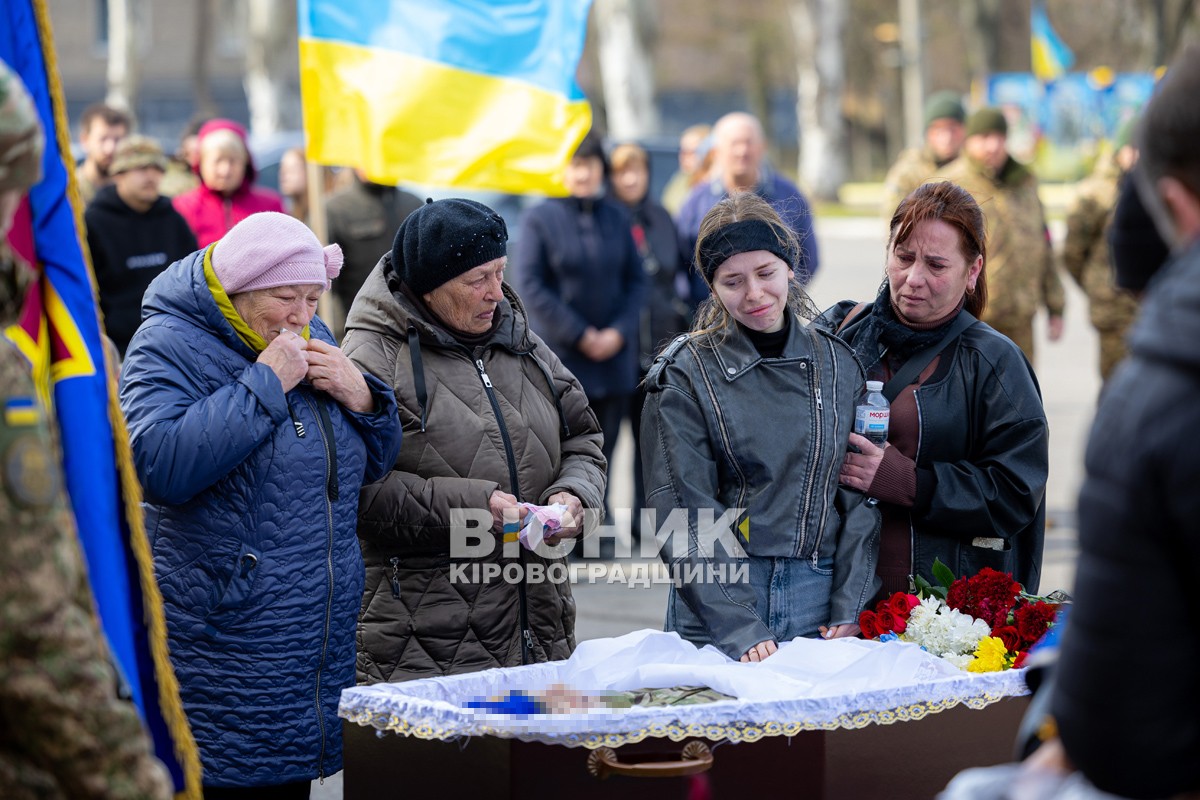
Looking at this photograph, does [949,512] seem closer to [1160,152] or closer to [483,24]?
[1160,152]

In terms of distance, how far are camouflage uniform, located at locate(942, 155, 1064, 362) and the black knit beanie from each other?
14.5ft

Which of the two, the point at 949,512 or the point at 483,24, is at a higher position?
the point at 483,24

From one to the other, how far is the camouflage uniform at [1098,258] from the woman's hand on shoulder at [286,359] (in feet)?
19.9

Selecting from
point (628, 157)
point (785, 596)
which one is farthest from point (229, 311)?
point (628, 157)

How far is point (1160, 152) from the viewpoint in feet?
6.28

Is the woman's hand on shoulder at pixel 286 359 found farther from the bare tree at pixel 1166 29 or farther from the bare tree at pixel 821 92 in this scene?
the bare tree at pixel 1166 29

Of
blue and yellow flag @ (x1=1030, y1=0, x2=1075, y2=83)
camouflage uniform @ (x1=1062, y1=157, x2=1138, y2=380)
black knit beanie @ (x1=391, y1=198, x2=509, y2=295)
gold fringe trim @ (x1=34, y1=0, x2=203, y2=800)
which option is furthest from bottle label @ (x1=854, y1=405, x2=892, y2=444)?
blue and yellow flag @ (x1=1030, y1=0, x2=1075, y2=83)

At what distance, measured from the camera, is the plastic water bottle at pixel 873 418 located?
12.5ft

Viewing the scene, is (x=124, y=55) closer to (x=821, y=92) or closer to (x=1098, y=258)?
(x=821, y=92)

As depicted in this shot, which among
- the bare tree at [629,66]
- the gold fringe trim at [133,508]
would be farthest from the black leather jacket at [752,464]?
the bare tree at [629,66]

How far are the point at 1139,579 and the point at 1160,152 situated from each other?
0.53m

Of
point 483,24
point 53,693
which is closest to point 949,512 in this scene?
point 53,693

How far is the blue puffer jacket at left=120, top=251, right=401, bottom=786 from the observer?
3.43 meters

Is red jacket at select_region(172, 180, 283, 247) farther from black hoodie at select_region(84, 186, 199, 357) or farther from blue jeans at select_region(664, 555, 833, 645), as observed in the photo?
blue jeans at select_region(664, 555, 833, 645)
